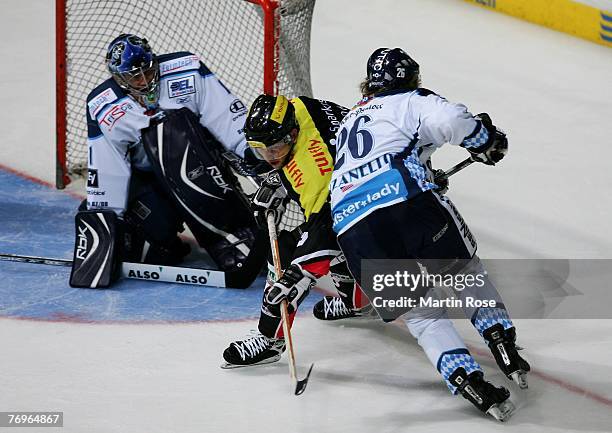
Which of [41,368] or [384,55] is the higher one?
[384,55]

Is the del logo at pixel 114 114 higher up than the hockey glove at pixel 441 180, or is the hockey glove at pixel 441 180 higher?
the hockey glove at pixel 441 180

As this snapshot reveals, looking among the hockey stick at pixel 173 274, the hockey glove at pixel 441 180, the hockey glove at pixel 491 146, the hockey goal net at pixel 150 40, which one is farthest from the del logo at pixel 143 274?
the hockey glove at pixel 491 146

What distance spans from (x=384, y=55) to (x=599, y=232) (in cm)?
182

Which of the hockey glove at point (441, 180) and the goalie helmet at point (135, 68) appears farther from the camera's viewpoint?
the goalie helmet at point (135, 68)

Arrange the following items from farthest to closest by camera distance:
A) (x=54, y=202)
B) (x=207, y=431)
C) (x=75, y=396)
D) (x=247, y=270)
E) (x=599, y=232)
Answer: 1. (x=54, y=202)
2. (x=599, y=232)
3. (x=247, y=270)
4. (x=75, y=396)
5. (x=207, y=431)

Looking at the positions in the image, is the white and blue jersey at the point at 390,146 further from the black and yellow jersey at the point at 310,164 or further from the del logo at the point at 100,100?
the del logo at the point at 100,100

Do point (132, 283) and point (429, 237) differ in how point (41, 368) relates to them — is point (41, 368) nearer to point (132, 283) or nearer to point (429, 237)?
point (132, 283)

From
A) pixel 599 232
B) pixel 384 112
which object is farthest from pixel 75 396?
pixel 599 232

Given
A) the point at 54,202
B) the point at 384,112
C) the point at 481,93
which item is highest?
the point at 384,112

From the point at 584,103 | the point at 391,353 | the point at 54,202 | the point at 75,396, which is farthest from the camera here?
the point at 584,103

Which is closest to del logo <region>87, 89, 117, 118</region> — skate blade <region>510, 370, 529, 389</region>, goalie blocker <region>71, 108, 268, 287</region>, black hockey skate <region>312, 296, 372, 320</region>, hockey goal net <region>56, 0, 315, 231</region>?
goalie blocker <region>71, 108, 268, 287</region>

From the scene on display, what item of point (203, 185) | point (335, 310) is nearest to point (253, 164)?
point (203, 185)

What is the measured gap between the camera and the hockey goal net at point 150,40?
5.65 meters

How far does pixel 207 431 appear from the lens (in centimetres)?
351
